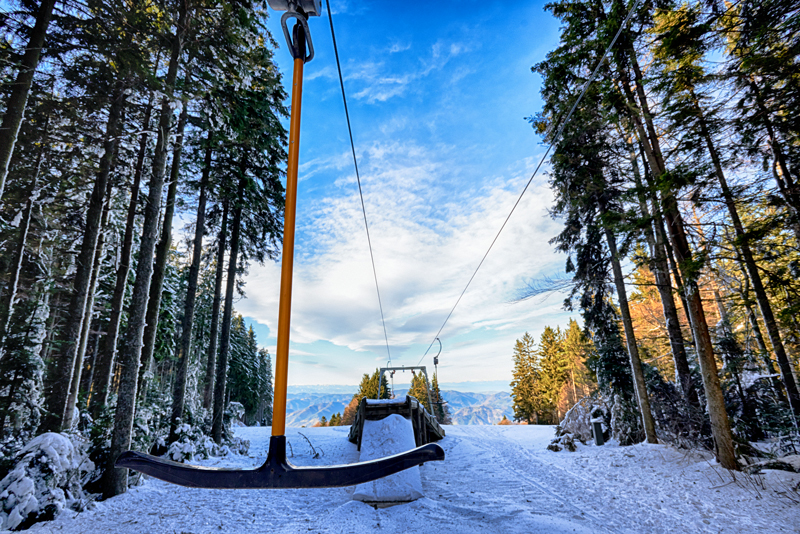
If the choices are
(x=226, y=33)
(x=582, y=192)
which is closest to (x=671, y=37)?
(x=582, y=192)

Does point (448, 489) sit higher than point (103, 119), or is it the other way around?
point (103, 119)

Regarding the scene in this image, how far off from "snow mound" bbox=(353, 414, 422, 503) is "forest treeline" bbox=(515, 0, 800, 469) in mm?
5675

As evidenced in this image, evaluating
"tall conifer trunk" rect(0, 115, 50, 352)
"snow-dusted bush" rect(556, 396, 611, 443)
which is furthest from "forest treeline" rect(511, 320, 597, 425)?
"tall conifer trunk" rect(0, 115, 50, 352)

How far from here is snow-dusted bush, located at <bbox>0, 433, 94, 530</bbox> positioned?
4195 mm

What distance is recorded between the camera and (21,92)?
560 cm

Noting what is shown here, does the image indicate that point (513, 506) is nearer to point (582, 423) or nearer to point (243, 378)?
point (582, 423)

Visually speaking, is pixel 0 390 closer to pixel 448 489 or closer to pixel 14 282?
pixel 14 282

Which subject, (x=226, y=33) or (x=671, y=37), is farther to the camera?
(x=226, y=33)

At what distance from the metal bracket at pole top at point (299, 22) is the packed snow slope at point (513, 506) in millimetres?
5619

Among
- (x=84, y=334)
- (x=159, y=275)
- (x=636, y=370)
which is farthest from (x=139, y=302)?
(x=636, y=370)

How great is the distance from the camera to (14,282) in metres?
7.52

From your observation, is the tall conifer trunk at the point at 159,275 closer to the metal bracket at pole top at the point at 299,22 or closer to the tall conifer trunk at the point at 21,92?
the tall conifer trunk at the point at 21,92

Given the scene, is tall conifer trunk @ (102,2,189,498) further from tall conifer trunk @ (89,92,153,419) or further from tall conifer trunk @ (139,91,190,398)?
tall conifer trunk @ (139,91,190,398)

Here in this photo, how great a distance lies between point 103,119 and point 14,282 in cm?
457
